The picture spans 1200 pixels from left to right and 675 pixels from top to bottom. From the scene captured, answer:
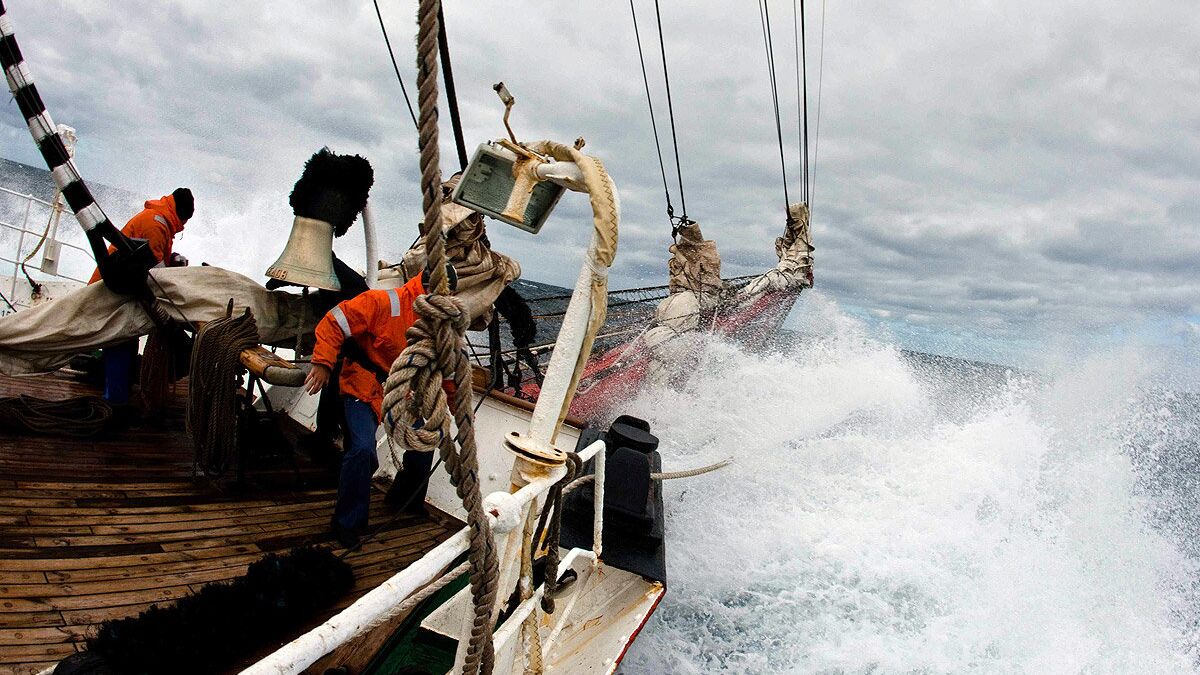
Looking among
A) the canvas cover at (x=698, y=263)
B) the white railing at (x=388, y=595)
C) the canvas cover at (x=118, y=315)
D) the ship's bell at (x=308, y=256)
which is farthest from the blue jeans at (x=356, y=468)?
the canvas cover at (x=698, y=263)

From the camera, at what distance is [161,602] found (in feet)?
8.12

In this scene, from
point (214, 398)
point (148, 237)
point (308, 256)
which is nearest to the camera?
point (214, 398)

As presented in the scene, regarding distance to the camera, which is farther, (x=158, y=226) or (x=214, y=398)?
(x=158, y=226)

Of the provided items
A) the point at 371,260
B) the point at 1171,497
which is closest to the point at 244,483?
the point at 371,260

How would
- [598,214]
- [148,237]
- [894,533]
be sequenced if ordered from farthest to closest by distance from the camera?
[894,533], [148,237], [598,214]

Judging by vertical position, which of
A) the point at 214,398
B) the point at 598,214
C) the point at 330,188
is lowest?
the point at 214,398

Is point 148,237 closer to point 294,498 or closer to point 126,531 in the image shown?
point 294,498

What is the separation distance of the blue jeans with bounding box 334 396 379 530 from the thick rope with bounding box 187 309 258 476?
731 mm

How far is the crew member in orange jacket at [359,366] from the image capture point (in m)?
3.28

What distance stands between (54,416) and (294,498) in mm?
1582

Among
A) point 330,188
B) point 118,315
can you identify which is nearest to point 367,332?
point 330,188

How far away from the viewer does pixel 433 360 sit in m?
1.21

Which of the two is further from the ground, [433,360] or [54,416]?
[433,360]

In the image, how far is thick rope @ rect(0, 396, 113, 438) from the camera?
12.4 ft
